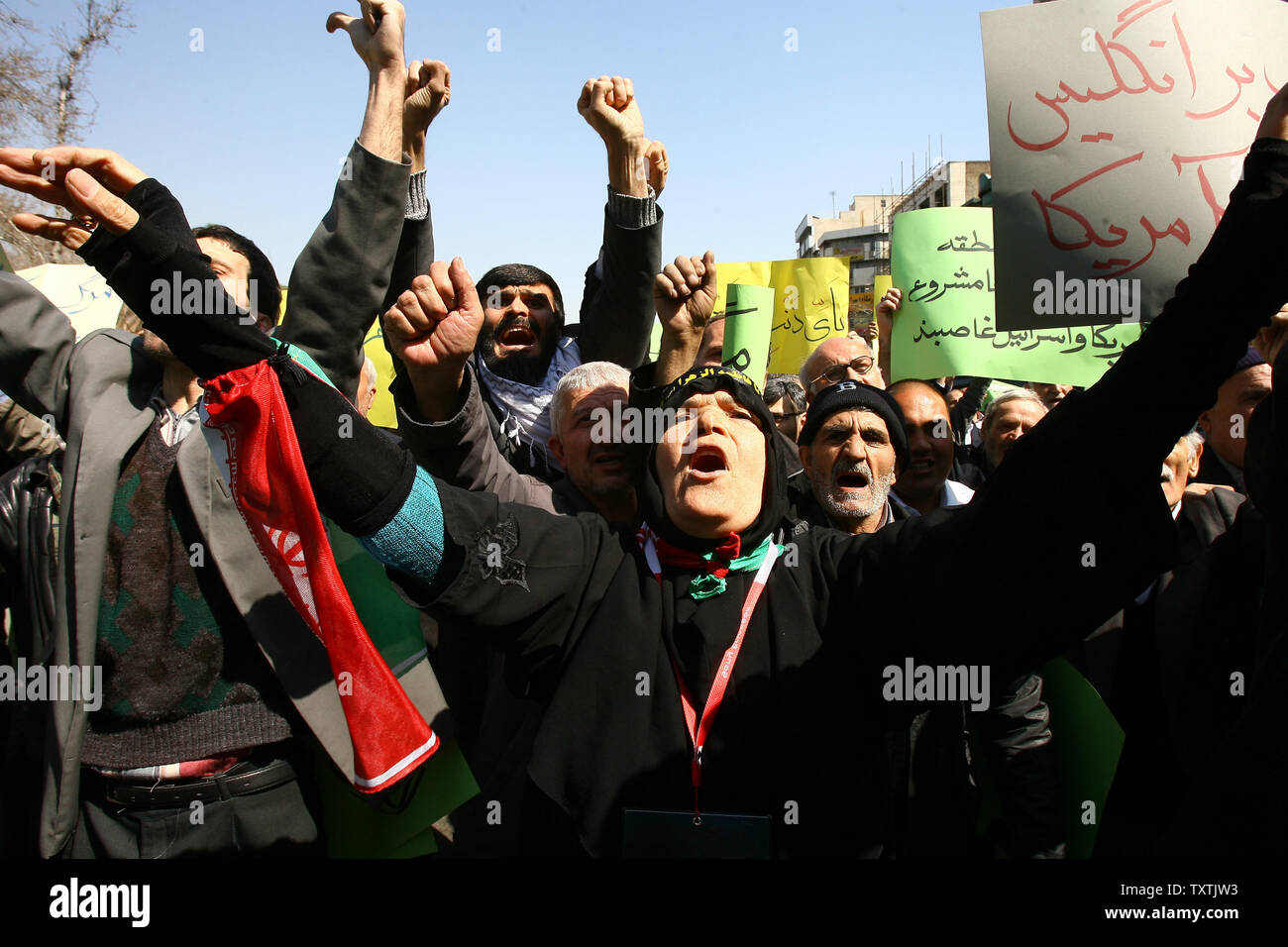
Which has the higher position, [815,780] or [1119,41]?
[1119,41]

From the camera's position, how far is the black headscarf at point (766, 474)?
6.31ft

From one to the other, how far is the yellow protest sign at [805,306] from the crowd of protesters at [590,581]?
3.83 meters

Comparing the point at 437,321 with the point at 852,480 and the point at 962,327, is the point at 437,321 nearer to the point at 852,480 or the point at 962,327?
the point at 852,480

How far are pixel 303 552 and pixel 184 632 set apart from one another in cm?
61

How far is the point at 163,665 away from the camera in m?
2.06

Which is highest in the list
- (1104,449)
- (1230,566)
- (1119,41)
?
(1119,41)

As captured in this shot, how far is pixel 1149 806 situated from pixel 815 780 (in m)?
1.37

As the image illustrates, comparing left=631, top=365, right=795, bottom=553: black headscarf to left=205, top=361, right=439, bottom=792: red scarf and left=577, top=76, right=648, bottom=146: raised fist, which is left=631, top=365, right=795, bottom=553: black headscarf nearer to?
left=205, top=361, right=439, bottom=792: red scarf

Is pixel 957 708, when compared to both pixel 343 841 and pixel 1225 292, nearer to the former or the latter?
pixel 1225 292

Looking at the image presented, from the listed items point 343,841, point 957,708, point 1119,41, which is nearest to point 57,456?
point 343,841

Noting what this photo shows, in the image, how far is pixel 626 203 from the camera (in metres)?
3.11

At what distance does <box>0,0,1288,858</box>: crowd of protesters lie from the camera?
1.45 m

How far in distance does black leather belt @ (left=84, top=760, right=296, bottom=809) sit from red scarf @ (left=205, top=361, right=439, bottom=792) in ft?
1.57

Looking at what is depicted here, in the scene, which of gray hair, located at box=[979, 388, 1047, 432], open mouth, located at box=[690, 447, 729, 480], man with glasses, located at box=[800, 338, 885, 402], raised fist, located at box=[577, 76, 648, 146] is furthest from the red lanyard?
man with glasses, located at box=[800, 338, 885, 402]
